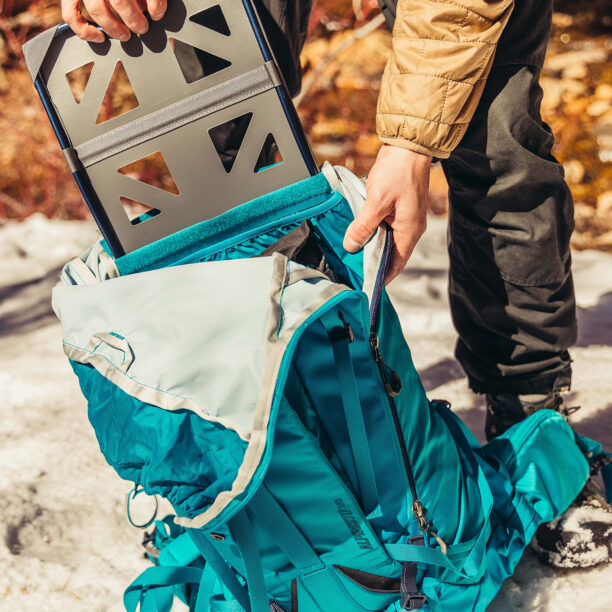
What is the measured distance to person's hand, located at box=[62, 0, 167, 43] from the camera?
776 mm

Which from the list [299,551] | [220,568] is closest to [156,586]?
[220,568]

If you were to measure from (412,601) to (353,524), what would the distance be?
0.53 ft

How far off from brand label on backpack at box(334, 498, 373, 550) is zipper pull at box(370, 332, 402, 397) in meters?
0.16

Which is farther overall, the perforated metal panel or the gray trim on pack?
the perforated metal panel

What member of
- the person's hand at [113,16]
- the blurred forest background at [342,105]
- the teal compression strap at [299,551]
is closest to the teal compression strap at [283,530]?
the teal compression strap at [299,551]

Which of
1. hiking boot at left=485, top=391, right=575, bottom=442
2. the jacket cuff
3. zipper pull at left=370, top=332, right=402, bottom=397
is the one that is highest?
the jacket cuff

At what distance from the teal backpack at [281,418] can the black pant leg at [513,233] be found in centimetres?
A: 28

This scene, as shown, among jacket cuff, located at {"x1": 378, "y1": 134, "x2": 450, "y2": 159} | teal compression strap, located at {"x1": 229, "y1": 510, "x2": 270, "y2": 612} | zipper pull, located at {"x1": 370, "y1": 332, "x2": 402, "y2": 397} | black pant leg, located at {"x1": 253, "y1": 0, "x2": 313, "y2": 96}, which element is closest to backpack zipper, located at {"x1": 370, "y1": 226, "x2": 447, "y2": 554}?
zipper pull, located at {"x1": 370, "y1": 332, "x2": 402, "y2": 397}

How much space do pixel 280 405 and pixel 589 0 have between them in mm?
4674

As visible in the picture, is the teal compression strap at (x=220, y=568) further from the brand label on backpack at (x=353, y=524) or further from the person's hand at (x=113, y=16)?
the person's hand at (x=113, y=16)

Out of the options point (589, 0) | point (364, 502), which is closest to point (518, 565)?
point (364, 502)

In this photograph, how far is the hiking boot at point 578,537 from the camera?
98cm

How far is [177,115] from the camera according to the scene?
833 mm

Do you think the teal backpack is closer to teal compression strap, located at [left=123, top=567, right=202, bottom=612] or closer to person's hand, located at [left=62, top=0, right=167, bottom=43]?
teal compression strap, located at [left=123, top=567, right=202, bottom=612]
